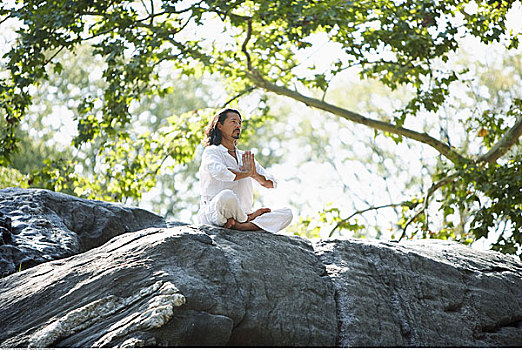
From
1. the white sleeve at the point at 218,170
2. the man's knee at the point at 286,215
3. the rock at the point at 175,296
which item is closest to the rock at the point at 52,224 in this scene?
the rock at the point at 175,296

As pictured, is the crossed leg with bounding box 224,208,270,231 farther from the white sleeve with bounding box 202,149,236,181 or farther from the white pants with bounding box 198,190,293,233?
the white sleeve with bounding box 202,149,236,181

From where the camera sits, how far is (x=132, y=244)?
16.7 ft

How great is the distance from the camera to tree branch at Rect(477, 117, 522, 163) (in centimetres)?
1052

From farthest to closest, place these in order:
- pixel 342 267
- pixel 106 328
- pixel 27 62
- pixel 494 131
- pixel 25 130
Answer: pixel 25 130
pixel 494 131
pixel 27 62
pixel 342 267
pixel 106 328

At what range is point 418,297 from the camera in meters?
5.48

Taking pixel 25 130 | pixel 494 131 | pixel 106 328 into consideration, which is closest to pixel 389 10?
pixel 494 131

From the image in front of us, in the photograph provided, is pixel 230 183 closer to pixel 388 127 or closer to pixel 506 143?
pixel 388 127

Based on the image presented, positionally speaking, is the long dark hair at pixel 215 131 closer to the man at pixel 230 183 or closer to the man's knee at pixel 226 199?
the man at pixel 230 183

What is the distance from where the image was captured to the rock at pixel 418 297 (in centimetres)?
513

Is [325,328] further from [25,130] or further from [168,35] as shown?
[25,130]

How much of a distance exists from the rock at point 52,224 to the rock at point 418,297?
2512 mm

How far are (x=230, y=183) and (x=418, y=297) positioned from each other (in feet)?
6.57

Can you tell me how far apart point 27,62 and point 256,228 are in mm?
5919

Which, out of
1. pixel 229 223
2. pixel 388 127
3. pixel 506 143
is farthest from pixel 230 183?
pixel 506 143
